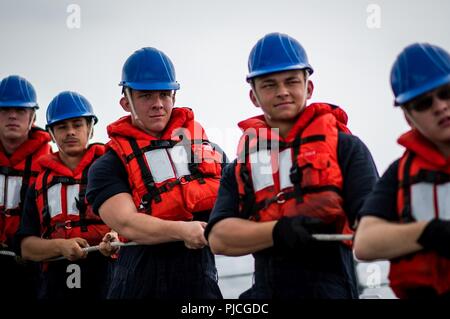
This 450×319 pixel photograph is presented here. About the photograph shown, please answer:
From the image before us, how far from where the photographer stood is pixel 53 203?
9.03m

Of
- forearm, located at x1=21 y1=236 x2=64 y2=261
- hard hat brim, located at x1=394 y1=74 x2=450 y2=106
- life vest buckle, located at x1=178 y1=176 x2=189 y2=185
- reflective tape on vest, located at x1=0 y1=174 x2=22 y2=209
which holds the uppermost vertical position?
hard hat brim, located at x1=394 y1=74 x2=450 y2=106

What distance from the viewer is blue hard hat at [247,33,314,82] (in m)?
6.19

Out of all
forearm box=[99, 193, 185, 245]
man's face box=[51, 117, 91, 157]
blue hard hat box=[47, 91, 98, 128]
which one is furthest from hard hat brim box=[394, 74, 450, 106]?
blue hard hat box=[47, 91, 98, 128]

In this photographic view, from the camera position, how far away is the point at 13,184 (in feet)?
32.1

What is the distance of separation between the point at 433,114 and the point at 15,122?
6.33 m

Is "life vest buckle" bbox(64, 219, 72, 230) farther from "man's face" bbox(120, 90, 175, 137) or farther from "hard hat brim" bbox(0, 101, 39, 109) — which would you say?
"hard hat brim" bbox(0, 101, 39, 109)

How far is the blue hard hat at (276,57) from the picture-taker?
20.3 ft

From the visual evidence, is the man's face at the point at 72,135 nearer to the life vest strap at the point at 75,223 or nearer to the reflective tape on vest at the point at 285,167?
the life vest strap at the point at 75,223

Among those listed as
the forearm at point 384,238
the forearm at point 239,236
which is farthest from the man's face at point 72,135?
the forearm at point 384,238

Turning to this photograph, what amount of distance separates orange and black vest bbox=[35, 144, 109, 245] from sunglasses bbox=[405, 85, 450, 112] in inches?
181

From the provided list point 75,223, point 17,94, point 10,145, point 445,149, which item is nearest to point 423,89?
point 445,149

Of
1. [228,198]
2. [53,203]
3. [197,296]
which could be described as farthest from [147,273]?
[53,203]

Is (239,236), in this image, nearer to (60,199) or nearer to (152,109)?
(152,109)

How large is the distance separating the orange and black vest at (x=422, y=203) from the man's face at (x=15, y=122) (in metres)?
5.99
